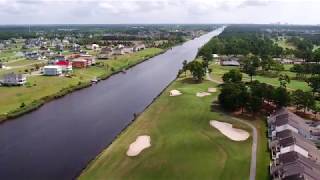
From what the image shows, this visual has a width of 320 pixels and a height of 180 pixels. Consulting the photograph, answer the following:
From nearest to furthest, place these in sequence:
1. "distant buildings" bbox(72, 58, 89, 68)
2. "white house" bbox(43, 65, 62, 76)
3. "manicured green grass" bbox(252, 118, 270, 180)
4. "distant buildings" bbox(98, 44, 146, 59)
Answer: "manicured green grass" bbox(252, 118, 270, 180) < "white house" bbox(43, 65, 62, 76) < "distant buildings" bbox(72, 58, 89, 68) < "distant buildings" bbox(98, 44, 146, 59)

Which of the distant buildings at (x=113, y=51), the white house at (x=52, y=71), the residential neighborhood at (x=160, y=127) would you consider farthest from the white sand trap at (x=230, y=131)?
the distant buildings at (x=113, y=51)

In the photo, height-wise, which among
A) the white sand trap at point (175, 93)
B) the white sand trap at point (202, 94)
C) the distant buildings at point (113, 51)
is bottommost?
the white sand trap at point (175, 93)

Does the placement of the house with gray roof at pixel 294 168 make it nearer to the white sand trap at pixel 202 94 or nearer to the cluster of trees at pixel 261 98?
the cluster of trees at pixel 261 98

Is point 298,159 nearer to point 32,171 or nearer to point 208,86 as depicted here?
point 32,171

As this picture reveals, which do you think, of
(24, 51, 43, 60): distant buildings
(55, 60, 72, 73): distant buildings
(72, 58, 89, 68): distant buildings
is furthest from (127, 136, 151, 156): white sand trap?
(24, 51, 43, 60): distant buildings

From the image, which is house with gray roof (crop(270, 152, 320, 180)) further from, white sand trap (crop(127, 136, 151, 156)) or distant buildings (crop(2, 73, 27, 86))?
distant buildings (crop(2, 73, 27, 86))
